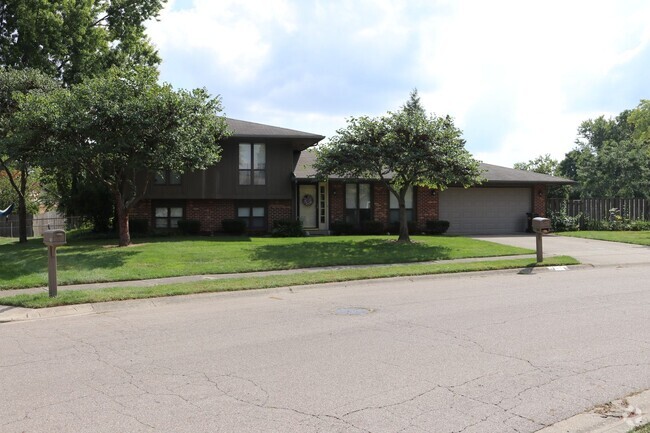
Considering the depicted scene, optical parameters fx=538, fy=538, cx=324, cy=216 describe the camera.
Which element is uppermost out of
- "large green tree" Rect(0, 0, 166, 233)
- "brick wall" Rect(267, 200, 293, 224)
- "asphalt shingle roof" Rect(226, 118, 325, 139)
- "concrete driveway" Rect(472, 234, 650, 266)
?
"large green tree" Rect(0, 0, 166, 233)

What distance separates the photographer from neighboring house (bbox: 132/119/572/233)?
2481 centimetres

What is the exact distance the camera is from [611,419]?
4.21m

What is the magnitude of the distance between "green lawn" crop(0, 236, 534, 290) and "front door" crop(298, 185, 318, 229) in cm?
470

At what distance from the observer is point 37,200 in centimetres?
4647

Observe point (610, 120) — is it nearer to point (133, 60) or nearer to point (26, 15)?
point (133, 60)

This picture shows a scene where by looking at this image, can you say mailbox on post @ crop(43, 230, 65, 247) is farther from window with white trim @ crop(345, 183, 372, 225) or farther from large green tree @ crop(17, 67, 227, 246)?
window with white trim @ crop(345, 183, 372, 225)

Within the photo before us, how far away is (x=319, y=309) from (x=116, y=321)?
132 inches

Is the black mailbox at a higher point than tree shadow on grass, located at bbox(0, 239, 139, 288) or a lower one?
higher

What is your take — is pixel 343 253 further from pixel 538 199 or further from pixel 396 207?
pixel 538 199

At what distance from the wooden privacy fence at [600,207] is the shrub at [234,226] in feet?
55.3

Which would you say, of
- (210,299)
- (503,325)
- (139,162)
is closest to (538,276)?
(503,325)

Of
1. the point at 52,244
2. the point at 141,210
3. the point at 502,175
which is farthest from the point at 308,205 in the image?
the point at 52,244

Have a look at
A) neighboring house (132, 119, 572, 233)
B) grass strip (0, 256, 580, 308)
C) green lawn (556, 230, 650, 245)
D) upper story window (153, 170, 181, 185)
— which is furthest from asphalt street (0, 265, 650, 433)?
upper story window (153, 170, 181, 185)

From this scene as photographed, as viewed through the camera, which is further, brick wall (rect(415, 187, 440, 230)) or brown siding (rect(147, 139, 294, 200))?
brick wall (rect(415, 187, 440, 230))
